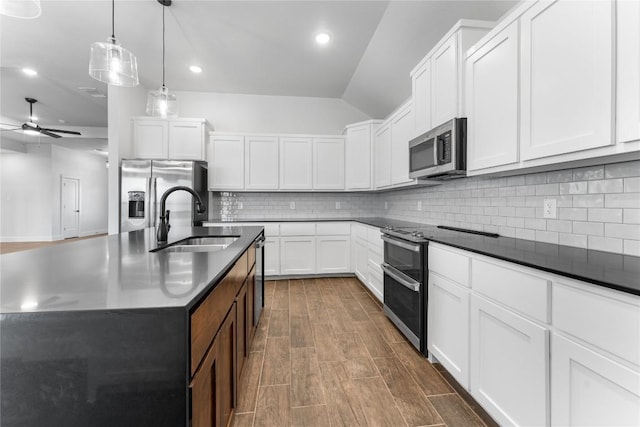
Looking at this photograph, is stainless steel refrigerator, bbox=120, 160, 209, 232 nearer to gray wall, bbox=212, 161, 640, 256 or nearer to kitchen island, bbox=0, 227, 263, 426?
gray wall, bbox=212, 161, 640, 256

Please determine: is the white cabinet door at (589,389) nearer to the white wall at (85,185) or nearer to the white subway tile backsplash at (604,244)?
the white subway tile backsplash at (604,244)

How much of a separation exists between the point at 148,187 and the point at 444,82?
12.3ft

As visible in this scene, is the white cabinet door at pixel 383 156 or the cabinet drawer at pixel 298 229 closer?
the white cabinet door at pixel 383 156

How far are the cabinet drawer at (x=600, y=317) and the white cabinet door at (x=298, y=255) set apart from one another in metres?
3.39

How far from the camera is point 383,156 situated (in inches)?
155

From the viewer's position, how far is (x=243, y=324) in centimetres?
178

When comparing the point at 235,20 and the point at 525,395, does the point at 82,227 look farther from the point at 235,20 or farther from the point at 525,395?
the point at 525,395

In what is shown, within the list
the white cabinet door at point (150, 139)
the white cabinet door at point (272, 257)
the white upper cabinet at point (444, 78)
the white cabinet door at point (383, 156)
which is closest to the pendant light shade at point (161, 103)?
the white cabinet door at point (150, 139)

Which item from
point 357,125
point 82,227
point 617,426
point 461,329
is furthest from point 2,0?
point 82,227

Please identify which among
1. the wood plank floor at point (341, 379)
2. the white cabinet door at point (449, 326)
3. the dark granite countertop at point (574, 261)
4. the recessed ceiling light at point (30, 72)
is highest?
the recessed ceiling light at point (30, 72)

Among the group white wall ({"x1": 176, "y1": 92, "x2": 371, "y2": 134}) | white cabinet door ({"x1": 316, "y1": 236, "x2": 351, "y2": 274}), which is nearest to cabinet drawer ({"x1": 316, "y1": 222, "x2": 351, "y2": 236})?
white cabinet door ({"x1": 316, "y1": 236, "x2": 351, "y2": 274})

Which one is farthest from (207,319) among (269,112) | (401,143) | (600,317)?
(269,112)

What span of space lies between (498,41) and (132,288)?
2232 millimetres

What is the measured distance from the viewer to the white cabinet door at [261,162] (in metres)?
4.48
